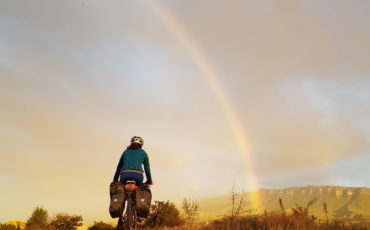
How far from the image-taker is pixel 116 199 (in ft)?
33.9

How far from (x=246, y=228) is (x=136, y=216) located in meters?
3.49

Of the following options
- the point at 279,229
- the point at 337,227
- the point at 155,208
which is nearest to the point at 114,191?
the point at 279,229

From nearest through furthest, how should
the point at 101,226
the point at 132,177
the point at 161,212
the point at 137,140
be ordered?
the point at 132,177 < the point at 137,140 < the point at 161,212 < the point at 101,226

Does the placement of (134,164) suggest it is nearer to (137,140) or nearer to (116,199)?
(137,140)

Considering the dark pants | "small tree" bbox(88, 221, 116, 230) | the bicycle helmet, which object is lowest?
"small tree" bbox(88, 221, 116, 230)

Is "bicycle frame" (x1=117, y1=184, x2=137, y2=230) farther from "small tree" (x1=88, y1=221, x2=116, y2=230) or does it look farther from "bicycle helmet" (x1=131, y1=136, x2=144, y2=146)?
"small tree" (x1=88, y1=221, x2=116, y2=230)

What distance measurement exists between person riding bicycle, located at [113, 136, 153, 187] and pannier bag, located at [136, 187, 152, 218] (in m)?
0.30

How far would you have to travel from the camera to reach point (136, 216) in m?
10.6

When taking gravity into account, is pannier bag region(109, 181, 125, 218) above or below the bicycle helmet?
below

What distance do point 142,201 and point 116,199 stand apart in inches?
29.4

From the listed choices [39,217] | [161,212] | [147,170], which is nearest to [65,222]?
[39,217]

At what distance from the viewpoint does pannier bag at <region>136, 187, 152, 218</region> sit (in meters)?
10.4

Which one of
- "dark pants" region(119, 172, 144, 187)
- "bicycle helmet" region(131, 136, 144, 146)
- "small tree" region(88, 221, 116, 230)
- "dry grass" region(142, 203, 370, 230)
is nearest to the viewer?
"dry grass" region(142, 203, 370, 230)

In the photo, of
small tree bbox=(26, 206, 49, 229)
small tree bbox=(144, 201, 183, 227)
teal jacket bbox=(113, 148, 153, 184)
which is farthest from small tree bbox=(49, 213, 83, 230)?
teal jacket bbox=(113, 148, 153, 184)
